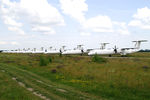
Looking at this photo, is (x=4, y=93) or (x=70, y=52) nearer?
(x=4, y=93)

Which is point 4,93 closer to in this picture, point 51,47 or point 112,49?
point 112,49

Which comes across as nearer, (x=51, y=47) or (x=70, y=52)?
(x=70, y=52)

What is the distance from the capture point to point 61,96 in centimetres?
1144

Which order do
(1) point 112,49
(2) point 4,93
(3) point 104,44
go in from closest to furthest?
(2) point 4,93
(1) point 112,49
(3) point 104,44

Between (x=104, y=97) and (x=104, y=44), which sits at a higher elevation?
(x=104, y=44)

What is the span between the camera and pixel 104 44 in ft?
291

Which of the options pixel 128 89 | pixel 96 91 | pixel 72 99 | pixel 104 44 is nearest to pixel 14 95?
pixel 72 99

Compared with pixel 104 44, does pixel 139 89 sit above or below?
below

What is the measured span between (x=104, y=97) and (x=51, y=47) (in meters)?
170

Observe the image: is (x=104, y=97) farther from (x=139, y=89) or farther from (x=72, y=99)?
(x=139, y=89)

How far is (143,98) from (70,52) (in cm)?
7236

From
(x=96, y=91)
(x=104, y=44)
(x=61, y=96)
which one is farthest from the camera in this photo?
(x=104, y=44)

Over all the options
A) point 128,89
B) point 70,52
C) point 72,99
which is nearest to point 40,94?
point 72,99

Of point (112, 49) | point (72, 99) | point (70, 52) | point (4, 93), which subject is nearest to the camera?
point (72, 99)
